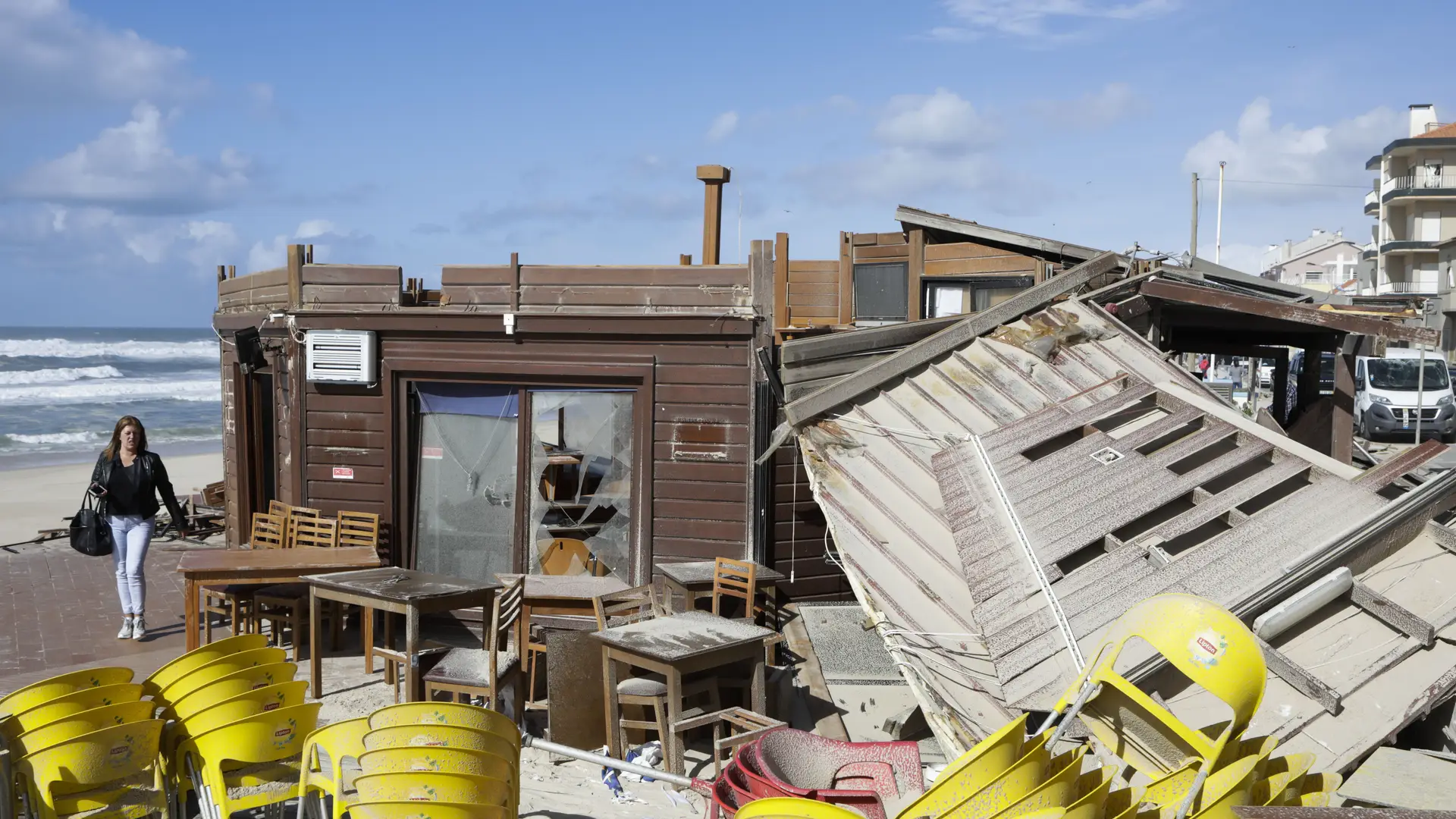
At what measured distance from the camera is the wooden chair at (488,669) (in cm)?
707

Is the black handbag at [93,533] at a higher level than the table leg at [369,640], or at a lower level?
higher

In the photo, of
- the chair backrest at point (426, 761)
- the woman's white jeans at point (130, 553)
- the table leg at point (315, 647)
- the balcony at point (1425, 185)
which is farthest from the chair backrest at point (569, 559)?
the balcony at point (1425, 185)

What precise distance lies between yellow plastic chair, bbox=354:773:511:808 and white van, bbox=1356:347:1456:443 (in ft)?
85.8

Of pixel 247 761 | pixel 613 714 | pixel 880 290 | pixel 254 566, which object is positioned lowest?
pixel 613 714

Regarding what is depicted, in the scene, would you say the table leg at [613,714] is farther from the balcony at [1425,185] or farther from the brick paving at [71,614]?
the balcony at [1425,185]

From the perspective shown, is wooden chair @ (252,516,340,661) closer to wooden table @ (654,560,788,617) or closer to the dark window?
wooden table @ (654,560,788,617)

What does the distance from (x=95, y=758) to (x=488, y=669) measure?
2869 mm

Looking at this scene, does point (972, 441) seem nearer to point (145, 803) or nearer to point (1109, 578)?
point (1109, 578)

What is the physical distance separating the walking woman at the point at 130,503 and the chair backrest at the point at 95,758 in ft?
18.3

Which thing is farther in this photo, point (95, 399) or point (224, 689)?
point (95, 399)

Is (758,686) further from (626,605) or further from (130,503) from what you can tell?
(130,503)

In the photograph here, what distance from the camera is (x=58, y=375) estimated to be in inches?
2227

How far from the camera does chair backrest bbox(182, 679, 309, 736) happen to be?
4992mm

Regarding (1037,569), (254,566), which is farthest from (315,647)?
(1037,569)
